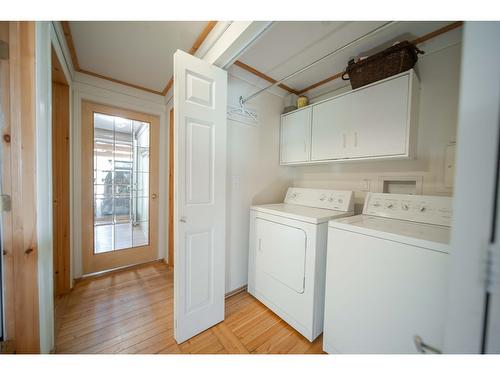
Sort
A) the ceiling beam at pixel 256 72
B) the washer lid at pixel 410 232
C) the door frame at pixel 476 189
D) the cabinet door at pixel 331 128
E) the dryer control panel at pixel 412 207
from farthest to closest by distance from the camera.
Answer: the ceiling beam at pixel 256 72
the cabinet door at pixel 331 128
the dryer control panel at pixel 412 207
the washer lid at pixel 410 232
the door frame at pixel 476 189

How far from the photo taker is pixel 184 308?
1.32m

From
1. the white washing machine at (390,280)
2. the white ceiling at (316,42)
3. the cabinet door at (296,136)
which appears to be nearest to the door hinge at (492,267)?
the white washing machine at (390,280)

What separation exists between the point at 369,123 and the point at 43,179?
7.56ft

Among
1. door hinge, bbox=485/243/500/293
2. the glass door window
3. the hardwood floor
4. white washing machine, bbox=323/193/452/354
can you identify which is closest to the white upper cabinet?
white washing machine, bbox=323/193/452/354

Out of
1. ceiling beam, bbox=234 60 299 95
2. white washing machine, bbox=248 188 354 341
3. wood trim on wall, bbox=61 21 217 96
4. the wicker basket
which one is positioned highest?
wood trim on wall, bbox=61 21 217 96

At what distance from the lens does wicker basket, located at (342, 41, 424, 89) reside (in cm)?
125

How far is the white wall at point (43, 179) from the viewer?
3.13 feet

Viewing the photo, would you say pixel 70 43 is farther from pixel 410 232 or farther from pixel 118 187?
pixel 410 232

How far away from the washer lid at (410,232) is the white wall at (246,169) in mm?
970

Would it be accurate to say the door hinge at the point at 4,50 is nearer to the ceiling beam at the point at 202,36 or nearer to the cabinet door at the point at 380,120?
the ceiling beam at the point at 202,36

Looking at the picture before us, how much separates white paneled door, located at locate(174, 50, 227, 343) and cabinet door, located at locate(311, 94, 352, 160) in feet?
3.23

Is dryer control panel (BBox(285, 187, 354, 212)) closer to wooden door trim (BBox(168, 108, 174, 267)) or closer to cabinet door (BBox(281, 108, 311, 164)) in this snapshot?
cabinet door (BBox(281, 108, 311, 164))

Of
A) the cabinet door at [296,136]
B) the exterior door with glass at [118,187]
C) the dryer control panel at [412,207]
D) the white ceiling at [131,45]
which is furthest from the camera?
the exterior door with glass at [118,187]

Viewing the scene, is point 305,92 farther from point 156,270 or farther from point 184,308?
point 156,270
